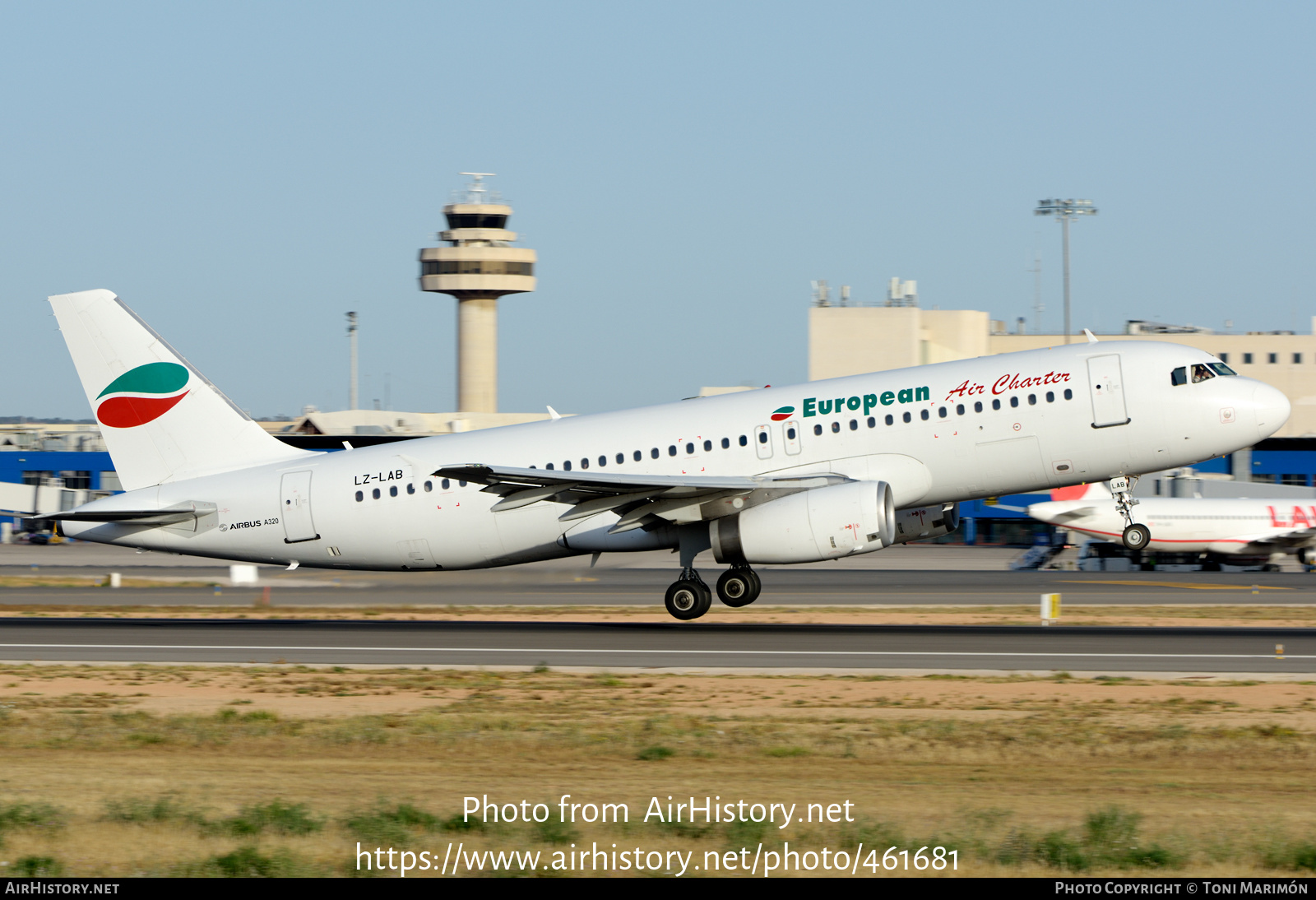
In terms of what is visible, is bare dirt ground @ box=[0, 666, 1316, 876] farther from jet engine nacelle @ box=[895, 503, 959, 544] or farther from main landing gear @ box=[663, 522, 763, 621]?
jet engine nacelle @ box=[895, 503, 959, 544]

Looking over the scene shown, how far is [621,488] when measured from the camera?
96.4 ft

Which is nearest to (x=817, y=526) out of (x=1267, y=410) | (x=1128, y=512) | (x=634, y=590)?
(x=1128, y=512)

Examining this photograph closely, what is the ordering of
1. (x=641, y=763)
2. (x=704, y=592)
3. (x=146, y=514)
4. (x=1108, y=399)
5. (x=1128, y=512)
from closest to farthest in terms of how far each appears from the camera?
(x=641, y=763)
(x=1108, y=399)
(x=1128, y=512)
(x=704, y=592)
(x=146, y=514)

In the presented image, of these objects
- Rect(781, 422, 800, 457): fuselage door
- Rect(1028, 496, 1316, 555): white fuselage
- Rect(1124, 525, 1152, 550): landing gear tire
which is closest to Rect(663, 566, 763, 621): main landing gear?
Rect(781, 422, 800, 457): fuselage door

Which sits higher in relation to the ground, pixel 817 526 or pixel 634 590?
pixel 817 526

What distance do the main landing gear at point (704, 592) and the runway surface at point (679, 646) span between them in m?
0.60

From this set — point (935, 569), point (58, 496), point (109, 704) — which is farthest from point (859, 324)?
point (109, 704)

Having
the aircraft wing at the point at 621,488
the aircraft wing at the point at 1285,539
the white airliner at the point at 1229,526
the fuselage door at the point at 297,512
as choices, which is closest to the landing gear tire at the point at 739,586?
the aircraft wing at the point at 621,488

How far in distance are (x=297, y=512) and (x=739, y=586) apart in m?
10.6

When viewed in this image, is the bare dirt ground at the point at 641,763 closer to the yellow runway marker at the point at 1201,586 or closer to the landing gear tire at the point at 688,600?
the landing gear tire at the point at 688,600

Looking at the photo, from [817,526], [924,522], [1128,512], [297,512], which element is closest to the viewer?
[817,526]

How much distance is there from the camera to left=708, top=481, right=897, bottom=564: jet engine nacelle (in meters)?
28.4

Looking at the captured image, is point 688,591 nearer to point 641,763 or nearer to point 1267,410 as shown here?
point 1267,410

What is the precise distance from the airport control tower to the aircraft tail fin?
351 ft
